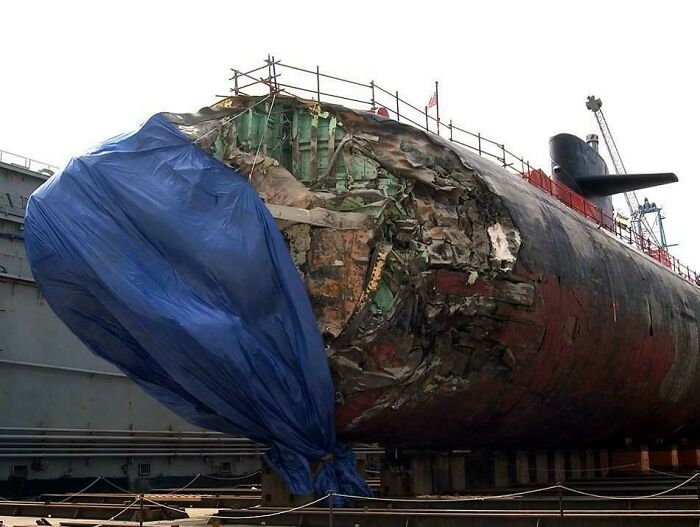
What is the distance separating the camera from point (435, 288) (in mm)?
Answer: 10711

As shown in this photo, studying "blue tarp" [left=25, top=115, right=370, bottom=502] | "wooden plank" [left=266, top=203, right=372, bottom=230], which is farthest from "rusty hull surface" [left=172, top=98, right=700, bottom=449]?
"blue tarp" [left=25, top=115, right=370, bottom=502]

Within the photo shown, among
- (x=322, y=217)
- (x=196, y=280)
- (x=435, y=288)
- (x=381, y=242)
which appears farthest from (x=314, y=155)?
(x=196, y=280)

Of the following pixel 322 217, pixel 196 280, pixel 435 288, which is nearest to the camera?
pixel 196 280

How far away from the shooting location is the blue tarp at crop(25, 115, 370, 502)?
A: 31.0 ft

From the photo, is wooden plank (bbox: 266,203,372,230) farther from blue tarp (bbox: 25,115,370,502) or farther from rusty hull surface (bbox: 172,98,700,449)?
blue tarp (bbox: 25,115,370,502)

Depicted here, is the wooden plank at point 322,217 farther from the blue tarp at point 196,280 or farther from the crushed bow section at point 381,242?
the blue tarp at point 196,280

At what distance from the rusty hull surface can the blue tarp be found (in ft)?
1.50

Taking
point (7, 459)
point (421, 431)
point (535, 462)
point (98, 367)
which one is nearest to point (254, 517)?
point (421, 431)

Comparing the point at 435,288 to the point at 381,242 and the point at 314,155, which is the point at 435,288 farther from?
the point at 314,155

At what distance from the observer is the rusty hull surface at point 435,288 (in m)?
10.4

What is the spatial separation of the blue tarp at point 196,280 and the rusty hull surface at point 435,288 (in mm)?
458

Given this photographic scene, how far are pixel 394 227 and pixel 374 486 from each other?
5.77 metres

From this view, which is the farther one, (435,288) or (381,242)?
(435,288)

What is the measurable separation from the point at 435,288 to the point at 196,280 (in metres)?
3.08
